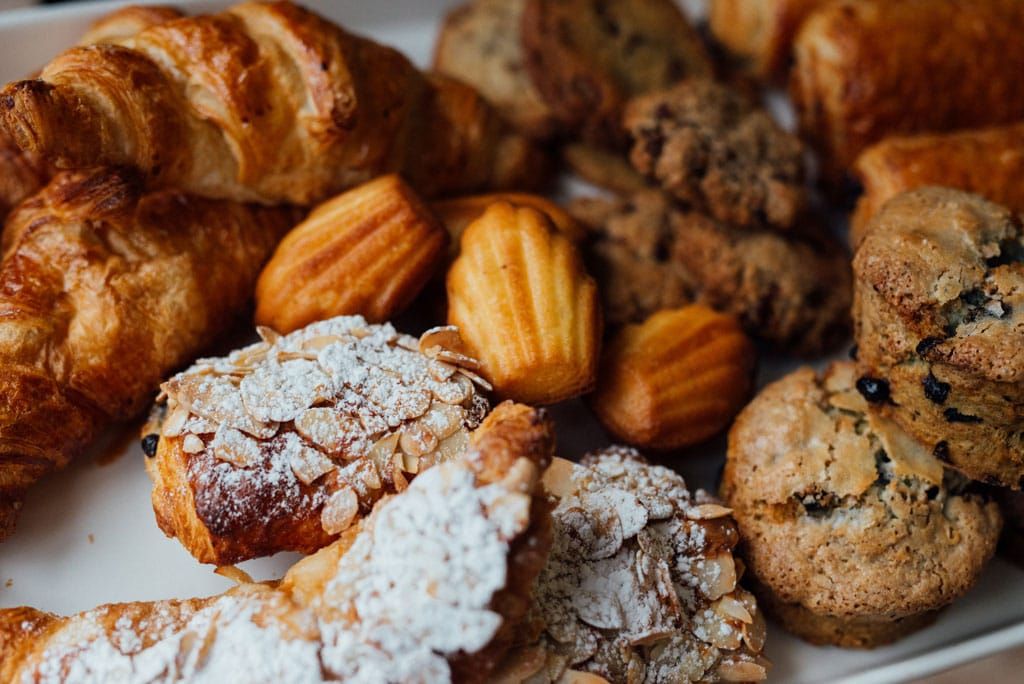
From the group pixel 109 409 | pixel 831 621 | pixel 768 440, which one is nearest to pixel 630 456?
pixel 768 440

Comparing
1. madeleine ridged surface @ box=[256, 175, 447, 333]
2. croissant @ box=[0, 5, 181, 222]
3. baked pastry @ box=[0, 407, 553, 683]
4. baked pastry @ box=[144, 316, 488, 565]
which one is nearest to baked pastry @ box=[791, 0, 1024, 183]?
madeleine ridged surface @ box=[256, 175, 447, 333]

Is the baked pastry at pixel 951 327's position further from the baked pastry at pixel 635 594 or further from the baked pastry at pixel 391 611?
the baked pastry at pixel 391 611

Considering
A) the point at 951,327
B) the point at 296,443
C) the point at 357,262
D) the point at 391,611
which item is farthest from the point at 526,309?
the point at 951,327

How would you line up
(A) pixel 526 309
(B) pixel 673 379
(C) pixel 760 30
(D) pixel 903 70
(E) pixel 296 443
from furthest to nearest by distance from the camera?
1. (C) pixel 760 30
2. (D) pixel 903 70
3. (B) pixel 673 379
4. (A) pixel 526 309
5. (E) pixel 296 443

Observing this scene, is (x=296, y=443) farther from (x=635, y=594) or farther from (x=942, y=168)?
(x=942, y=168)

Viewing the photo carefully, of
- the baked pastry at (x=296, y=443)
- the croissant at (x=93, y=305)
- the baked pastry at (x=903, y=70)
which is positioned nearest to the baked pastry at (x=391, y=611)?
the baked pastry at (x=296, y=443)

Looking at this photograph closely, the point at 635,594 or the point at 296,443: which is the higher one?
the point at 296,443
